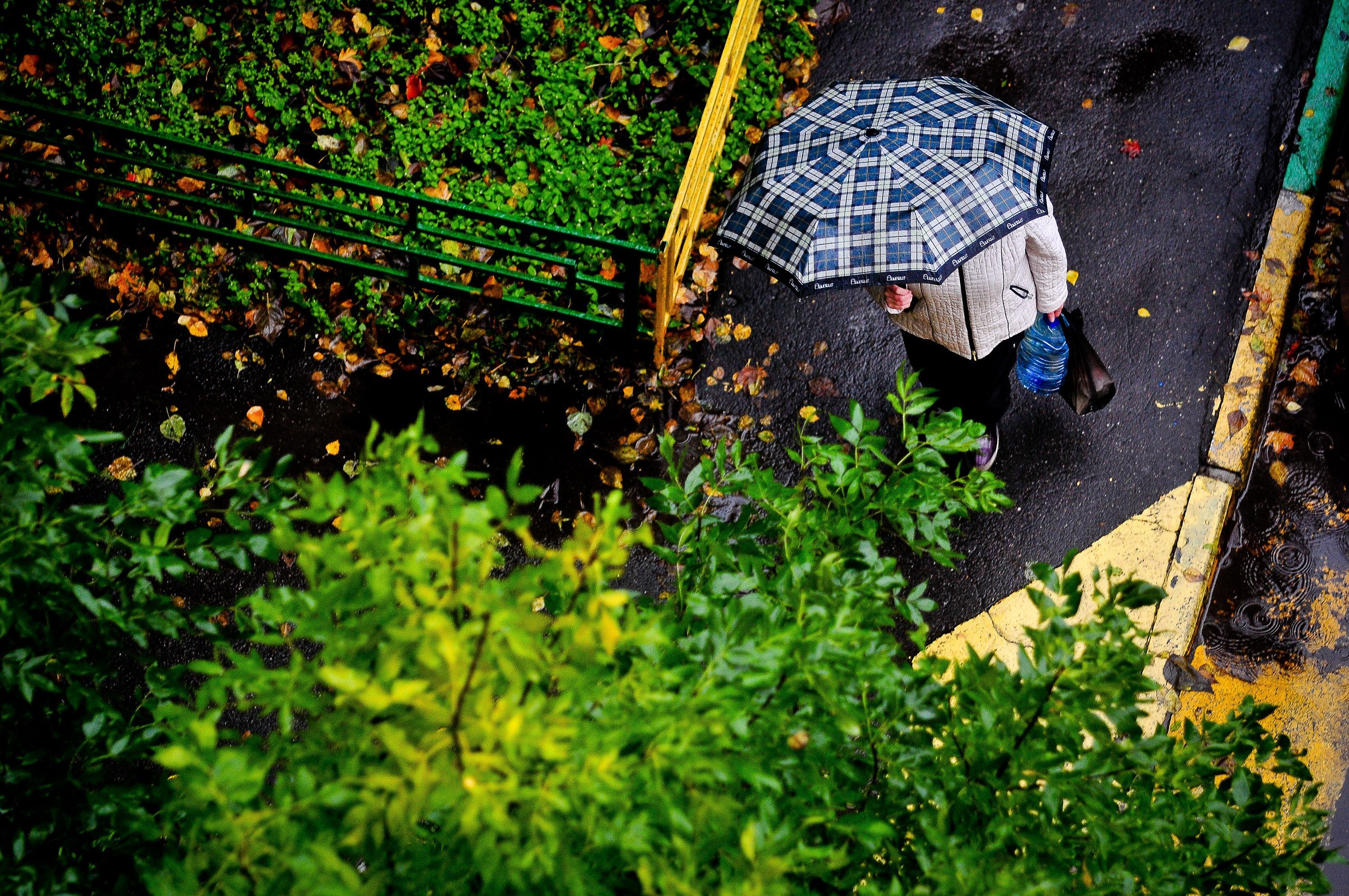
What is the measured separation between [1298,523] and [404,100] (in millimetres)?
5731

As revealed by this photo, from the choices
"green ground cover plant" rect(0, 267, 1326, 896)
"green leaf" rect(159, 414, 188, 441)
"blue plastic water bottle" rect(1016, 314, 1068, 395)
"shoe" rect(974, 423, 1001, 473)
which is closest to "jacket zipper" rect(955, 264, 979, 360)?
"blue plastic water bottle" rect(1016, 314, 1068, 395)

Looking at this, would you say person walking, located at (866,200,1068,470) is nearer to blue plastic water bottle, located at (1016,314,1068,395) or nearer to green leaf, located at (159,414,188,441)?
blue plastic water bottle, located at (1016,314,1068,395)

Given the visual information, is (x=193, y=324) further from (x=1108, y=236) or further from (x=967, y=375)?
(x=1108, y=236)

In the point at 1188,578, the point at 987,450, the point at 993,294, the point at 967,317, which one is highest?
the point at 993,294

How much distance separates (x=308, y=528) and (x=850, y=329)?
3217 mm

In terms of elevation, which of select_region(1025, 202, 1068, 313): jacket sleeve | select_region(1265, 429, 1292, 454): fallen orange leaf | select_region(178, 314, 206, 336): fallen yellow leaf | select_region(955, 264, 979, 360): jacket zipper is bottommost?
select_region(178, 314, 206, 336): fallen yellow leaf

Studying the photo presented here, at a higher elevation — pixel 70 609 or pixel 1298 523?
pixel 70 609

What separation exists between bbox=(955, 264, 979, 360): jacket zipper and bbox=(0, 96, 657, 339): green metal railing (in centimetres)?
→ 147

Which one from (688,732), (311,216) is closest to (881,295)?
(688,732)

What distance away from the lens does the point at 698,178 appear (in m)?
4.99

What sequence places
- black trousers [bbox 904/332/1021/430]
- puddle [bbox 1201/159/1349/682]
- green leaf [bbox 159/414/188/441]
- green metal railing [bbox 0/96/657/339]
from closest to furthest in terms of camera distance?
black trousers [bbox 904/332/1021/430] → green metal railing [bbox 0/96/657/339] → puddle [bbox 1201/159/1349/682] → green leaf [bbox 159/414/188/441]

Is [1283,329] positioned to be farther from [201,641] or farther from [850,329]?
[201,641]

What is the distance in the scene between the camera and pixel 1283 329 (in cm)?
530

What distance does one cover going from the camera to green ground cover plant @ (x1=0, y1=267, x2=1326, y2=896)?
1604 millimetres
